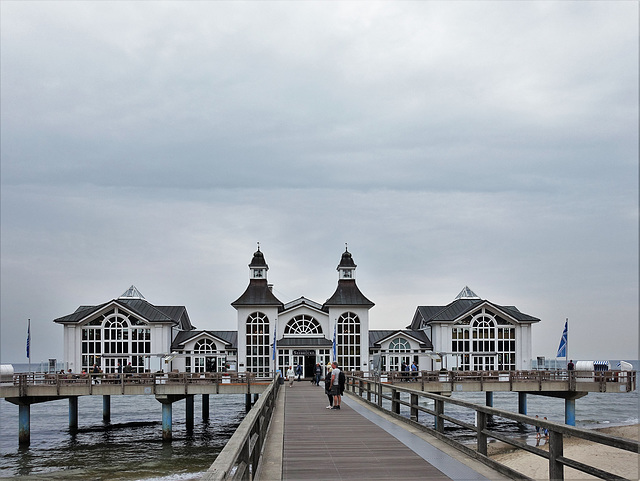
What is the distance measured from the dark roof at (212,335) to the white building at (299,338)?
0.59 feet

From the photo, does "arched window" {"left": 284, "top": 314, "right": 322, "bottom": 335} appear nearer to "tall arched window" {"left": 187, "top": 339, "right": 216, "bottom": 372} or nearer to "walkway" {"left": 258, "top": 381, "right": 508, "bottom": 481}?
"tall arched window" {"left": 187, "top": 339, "right": 216, "bottom": 372}

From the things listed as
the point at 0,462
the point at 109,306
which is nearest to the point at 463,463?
the point at 0,462

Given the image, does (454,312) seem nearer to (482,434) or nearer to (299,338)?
(299,338)

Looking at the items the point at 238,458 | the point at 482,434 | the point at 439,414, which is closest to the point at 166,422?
the point at 439,414

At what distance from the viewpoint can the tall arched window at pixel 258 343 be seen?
2344 inches

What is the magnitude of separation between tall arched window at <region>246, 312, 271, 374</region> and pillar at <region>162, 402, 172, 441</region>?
2125 centimetres

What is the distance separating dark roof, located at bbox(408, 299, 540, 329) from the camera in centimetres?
5981

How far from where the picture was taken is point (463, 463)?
10961mm

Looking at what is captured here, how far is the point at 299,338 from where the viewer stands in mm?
59812

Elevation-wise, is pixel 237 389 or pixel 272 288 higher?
pixel 272 288

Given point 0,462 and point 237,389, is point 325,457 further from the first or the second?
point 237,389

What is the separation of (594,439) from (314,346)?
51572 millimetres

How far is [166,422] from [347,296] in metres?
25.3

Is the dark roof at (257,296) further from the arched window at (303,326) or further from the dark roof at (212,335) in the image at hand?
the dark roof at (212,335)
